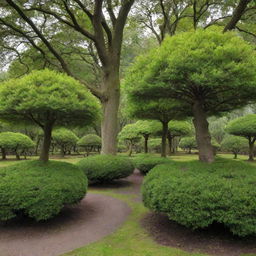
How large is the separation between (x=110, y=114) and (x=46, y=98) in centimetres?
604

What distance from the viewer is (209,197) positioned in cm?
370

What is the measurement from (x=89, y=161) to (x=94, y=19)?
630 centimetres

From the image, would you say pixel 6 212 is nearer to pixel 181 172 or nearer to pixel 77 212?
pixel 77 212

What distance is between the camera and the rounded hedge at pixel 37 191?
4316mm

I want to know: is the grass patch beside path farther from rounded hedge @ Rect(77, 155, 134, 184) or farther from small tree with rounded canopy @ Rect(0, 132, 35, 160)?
small tree with rounded canopy @ Rect(0, 132, 35, 160)

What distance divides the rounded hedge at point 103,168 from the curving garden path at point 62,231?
2508 mm

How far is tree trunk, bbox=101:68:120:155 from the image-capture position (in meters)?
10.7

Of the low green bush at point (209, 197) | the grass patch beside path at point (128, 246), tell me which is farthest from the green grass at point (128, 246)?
the low green bush at point (209, 197)

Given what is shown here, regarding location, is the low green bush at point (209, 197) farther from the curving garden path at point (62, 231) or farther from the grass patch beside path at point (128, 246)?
the curving garden path at point (62, 231)

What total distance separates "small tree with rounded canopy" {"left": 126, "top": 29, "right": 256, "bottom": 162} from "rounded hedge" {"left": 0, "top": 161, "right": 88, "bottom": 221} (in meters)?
2.62

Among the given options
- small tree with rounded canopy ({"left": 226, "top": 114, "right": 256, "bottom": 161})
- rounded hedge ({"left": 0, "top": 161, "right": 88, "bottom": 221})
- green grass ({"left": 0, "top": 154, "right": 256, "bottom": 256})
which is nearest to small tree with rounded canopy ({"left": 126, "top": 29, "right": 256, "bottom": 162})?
green grass ({"left": 0, "top": 154, "right": 256, "bottom": 256})

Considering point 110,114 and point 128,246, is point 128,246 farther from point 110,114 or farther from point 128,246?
point 110,114

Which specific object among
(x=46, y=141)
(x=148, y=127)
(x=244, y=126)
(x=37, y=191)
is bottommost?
(x=37, y=191)

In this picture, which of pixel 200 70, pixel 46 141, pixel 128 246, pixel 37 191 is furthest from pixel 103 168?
pixel 200 70
